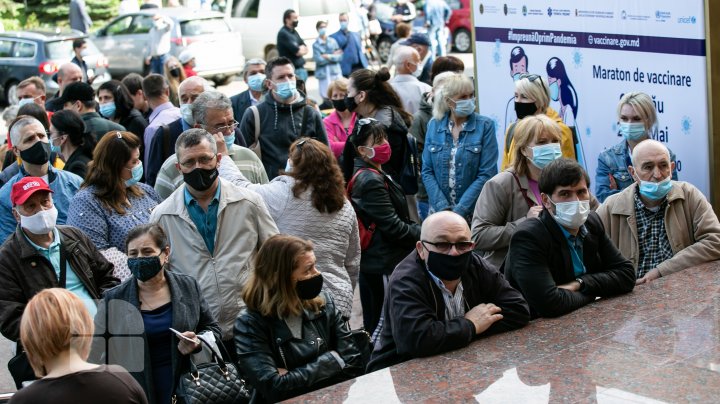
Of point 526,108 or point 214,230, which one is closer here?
point 214,230

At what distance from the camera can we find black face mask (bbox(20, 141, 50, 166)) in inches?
329

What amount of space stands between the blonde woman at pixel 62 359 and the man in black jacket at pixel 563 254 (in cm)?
272

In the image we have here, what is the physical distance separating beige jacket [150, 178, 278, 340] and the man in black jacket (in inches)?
63.0

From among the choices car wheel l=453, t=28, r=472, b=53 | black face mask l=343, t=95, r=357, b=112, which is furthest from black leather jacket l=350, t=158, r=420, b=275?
car wheel l=453, t=28, r=472, b=53

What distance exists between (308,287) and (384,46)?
23934 millimetres

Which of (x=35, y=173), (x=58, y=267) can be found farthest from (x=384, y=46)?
(x=58, y=267)

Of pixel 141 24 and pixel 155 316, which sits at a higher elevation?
pixel 155 316

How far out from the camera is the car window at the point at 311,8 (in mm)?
27422

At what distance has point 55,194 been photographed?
328 inches

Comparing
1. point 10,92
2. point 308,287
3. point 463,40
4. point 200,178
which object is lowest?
point 463,40

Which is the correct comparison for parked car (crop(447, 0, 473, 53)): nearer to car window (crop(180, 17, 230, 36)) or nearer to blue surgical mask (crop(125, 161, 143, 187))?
car window (crop(180, 17, 230, 36))

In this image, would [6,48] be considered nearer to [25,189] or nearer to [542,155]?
[25,189]

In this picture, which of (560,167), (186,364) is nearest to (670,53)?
(560,167)

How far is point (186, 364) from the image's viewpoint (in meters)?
6.22
